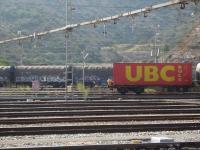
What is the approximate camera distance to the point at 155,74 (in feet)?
147

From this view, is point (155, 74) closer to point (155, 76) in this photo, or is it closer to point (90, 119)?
point (155, 76)

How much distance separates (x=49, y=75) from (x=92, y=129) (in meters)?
42.8

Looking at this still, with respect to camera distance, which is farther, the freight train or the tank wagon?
the freight train

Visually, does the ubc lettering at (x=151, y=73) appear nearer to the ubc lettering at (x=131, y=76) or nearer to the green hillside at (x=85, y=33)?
the ubc lettering at (x=131, y=76)

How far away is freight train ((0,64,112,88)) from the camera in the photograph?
58.2 meters

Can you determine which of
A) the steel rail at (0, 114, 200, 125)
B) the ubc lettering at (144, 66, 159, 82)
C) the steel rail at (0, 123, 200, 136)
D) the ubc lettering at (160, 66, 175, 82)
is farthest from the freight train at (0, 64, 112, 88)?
the steel rail at (0, 123, 200, 136)

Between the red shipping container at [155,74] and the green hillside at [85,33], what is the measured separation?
187 feet

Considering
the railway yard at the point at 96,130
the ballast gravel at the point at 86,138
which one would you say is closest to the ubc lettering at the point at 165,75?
the railway yard at the point at 96,130

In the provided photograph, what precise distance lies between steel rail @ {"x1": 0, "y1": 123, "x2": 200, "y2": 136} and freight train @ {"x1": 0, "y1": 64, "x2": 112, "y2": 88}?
40158mm

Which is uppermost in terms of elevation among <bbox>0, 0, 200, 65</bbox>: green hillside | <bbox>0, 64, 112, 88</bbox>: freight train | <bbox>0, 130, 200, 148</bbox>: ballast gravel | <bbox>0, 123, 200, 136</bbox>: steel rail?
<bbox>0, 0, 200, 65</bbox>: green hillside

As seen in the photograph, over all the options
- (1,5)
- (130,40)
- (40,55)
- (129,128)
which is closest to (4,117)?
(129,128)

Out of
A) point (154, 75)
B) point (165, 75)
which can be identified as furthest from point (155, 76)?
point (165, 75)

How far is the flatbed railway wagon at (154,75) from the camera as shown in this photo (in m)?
44.0

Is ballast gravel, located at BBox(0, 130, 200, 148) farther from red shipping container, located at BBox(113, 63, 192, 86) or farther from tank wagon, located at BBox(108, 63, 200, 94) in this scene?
red shipping container, located at BBox(113, 63, 192, 86)
